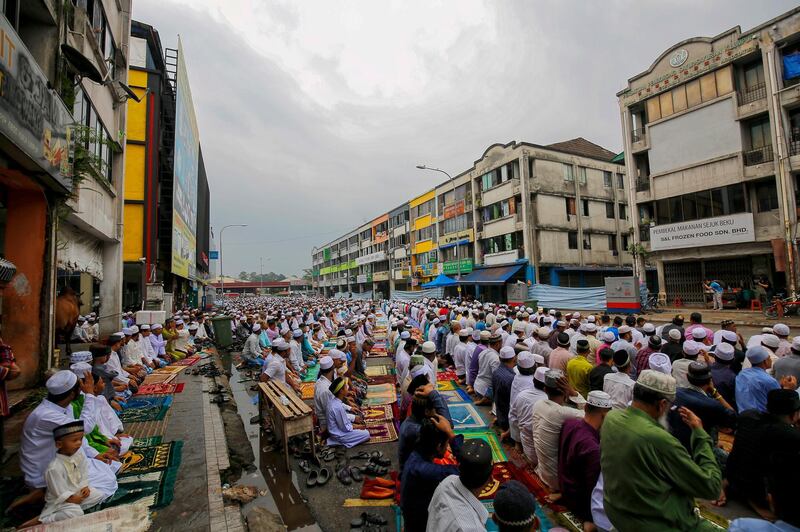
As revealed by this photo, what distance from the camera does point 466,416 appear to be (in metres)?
7.38

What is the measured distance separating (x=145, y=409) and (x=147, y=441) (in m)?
2.01

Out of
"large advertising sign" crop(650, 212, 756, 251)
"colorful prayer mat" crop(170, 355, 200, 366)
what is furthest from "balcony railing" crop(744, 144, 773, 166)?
"colorful prayer mat" crop(170, 355, 200, 366)

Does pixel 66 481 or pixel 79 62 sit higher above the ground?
pixel 79 62

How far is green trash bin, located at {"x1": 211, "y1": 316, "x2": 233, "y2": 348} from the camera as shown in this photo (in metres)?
17.0

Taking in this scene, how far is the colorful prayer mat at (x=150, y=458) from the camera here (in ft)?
16.8

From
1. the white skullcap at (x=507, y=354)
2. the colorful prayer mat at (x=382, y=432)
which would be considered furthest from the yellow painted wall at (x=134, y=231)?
the white skullcap at (x=507, y=354)

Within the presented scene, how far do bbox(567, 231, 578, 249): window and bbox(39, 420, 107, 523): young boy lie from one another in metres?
30.3

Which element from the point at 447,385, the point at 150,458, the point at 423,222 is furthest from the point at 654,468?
the point at 423,222

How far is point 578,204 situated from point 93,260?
29.9m

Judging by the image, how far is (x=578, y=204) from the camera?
29.5 metres

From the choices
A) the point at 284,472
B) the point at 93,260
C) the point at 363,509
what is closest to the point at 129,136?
the point at 93,260

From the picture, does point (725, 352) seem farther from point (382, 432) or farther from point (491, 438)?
point (382, 432)

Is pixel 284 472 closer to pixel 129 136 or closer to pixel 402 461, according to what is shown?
pixel 402 461

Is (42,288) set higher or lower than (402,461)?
higher
